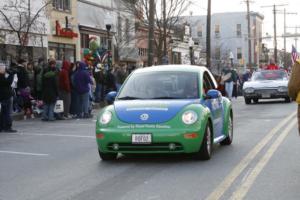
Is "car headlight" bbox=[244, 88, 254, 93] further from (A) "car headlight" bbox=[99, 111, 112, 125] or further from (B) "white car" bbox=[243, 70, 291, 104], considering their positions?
(A) "car headlight" bbox=[99, 111, 112, 125]

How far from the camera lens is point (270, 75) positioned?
2684 cm

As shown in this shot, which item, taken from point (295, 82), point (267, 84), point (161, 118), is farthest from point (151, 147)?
point (267, 84)

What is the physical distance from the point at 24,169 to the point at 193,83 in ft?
9.94

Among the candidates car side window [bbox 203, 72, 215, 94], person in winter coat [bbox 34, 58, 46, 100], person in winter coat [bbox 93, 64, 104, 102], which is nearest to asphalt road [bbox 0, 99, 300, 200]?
car side window [bbox 203, 72, 215, 94]

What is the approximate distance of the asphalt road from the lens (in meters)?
7.45

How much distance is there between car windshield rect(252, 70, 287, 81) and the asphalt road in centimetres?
1337

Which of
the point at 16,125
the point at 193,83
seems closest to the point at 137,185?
the point at 193,83

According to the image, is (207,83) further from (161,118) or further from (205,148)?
(161,118)

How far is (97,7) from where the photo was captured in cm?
3925

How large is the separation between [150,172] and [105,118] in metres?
1.31

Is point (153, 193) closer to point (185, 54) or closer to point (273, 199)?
point (273, 199)

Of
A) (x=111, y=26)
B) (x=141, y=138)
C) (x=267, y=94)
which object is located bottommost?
(x=267, y=94)

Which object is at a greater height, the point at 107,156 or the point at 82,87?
the point at 82,87

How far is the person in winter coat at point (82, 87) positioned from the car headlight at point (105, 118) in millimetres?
9493
